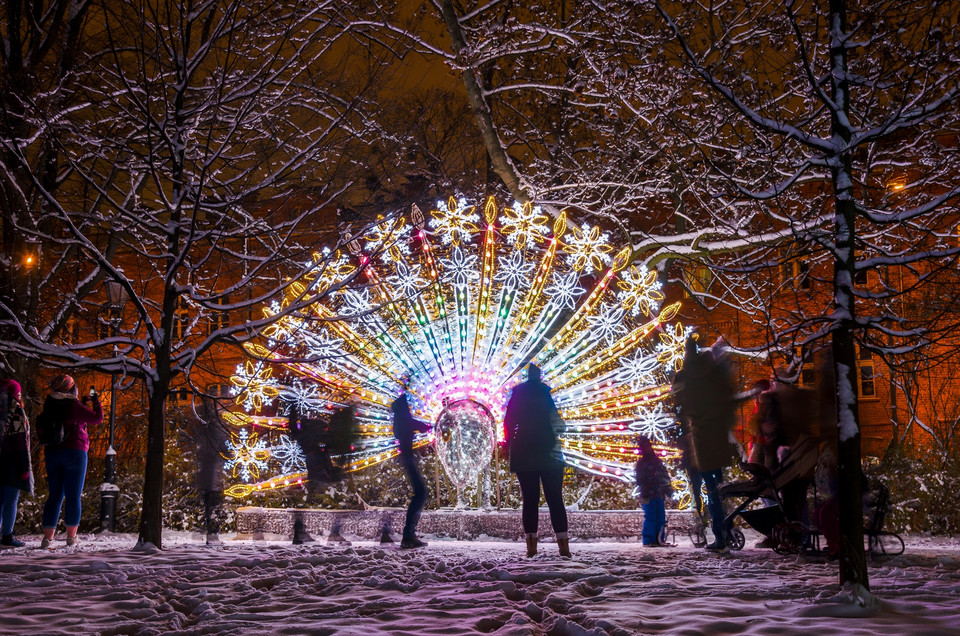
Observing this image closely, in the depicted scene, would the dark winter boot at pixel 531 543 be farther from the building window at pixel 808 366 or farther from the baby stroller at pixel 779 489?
the building window at pixel 808 366

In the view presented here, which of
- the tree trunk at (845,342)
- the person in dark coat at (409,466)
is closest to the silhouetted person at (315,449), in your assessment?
the person in dark coat at (409,466)

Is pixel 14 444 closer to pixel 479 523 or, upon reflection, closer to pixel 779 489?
pixel 479 523

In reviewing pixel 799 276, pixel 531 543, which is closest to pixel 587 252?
pixel 531 543

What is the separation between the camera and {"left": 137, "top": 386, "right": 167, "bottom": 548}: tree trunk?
9.12 metres

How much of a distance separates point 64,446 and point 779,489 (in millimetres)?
8290

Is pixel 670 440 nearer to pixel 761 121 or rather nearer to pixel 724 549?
pixel 724 549

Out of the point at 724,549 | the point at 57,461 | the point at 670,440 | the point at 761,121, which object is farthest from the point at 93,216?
the point at 670,440

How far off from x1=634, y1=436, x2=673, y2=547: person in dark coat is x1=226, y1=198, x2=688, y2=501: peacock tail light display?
1.64m

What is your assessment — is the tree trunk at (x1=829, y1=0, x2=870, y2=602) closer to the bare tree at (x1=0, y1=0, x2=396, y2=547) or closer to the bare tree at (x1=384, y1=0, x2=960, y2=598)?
the bare tree at (x1=384, y1=0, x2=960, y2=598)

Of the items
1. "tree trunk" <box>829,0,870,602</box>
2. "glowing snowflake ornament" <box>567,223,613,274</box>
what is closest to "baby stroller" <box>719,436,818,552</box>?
"tree trunk" <box>829,0,870,602</box>

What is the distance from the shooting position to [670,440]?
48.6 ft

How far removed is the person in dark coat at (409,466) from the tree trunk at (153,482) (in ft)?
9.24

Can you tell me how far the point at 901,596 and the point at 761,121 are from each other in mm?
3312

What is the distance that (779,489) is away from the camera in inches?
343
